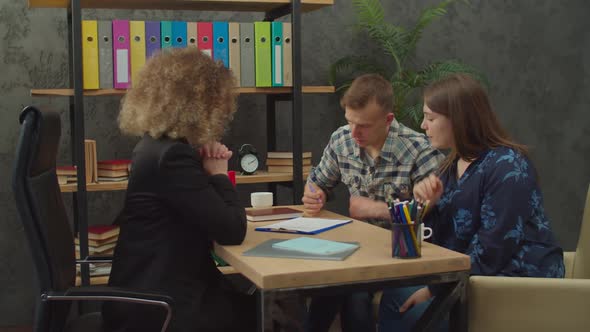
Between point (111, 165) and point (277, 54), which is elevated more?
point (277, 54)

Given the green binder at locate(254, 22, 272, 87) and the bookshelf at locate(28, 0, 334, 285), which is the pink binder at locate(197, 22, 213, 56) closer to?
the bookshelf at locate(28, 0, 334, 285)

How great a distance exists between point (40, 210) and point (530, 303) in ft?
4.34

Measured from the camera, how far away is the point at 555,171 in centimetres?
470

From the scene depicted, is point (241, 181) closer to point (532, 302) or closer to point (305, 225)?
point (305, 225)

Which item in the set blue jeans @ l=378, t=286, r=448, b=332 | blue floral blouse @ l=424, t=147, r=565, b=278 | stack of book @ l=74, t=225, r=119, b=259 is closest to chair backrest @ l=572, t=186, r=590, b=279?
blue floral blouse @ l=424, t=147, r=565, b=278

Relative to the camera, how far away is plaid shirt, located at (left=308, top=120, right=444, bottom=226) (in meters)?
2.79

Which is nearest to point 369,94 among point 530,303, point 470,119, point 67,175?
point 470,119

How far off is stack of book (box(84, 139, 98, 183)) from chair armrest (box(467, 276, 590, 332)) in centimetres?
199

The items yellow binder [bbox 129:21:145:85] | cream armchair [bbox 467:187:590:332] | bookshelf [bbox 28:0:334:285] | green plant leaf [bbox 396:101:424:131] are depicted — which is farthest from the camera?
green plant leaf [bbox 396:101:424:131]

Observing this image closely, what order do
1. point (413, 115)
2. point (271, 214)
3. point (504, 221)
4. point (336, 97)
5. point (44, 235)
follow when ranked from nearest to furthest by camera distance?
point (44, 235), point (504, 221), point (271, 214), point (413, 115), point (336, 97)

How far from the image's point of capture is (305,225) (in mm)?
2379

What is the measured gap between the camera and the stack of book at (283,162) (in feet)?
12.0

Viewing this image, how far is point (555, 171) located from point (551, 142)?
195 mm

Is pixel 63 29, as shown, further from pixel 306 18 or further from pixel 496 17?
pixel 496 17
